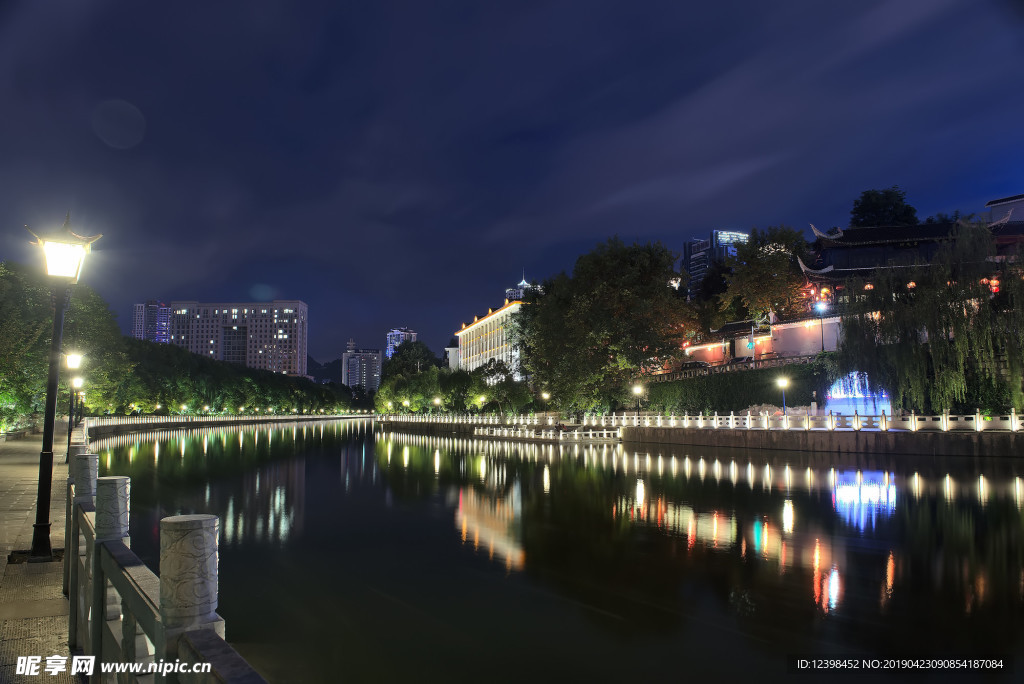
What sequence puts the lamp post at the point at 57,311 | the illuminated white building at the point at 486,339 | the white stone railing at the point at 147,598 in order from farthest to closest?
the illuminated white building at the point at 486,339 → the lamp post at the point at 57,311 → the white stone railing at the point at 147,598

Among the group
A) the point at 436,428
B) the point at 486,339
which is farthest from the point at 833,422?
the point at 486,339

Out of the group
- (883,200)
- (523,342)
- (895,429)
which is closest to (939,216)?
(883,200)

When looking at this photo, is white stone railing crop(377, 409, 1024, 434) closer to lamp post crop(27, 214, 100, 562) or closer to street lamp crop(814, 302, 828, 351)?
street lamp crop(814, 302, 828, 351)

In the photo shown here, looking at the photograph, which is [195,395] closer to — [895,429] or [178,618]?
[895,429]

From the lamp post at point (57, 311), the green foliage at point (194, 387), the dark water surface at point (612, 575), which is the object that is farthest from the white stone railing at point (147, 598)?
the green foliage at point (194, 387)

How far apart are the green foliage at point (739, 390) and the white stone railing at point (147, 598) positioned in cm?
3191

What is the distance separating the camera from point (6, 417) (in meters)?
31.3

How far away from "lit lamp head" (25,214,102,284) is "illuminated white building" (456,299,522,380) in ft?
331

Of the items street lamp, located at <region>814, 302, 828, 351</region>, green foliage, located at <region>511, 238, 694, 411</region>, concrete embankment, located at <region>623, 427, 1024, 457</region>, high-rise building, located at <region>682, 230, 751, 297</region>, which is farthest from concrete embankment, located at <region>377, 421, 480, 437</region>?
high-rise building, located at <region>682, 230, 751, 297</region>

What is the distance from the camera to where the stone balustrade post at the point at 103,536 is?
165 inches

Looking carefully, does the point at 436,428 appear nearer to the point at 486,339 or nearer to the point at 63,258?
the point at 63,258

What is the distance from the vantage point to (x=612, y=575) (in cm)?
892

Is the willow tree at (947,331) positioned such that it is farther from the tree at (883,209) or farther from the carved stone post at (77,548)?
the tree at (883,209)

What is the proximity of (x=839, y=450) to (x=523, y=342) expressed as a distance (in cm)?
3354
